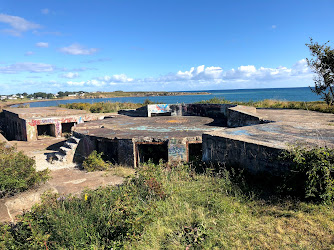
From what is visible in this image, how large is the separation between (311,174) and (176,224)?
237 centimetres

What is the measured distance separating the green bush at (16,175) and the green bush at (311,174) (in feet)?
20.1

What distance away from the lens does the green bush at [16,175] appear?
19.1ft

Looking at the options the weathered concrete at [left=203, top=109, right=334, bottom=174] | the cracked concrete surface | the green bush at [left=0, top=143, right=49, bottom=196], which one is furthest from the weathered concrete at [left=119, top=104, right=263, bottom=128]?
the green bush at [left=0, top=143, right=49, bottom=196]

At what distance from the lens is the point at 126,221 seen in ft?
11.1

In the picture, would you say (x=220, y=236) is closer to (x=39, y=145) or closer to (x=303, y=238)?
(x=303, y=238)

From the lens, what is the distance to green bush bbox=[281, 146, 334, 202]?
387cm

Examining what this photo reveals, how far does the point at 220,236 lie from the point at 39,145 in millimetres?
13738

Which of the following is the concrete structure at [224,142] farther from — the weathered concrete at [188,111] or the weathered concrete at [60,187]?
the weathered concrete at [60,187]

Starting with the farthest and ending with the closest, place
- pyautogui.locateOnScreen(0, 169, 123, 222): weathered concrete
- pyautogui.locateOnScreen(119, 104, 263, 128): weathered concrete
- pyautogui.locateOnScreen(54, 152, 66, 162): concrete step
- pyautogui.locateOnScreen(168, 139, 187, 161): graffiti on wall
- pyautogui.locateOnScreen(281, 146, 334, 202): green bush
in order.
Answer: pyautogui.locateOnScreen(119, 104, 263, 128): weathered concrete, pyautogui.locateOnScreen(54, 152, 66, 162): concrete step, pyautogui.locateOnScreen(168, 139, 187, 161): graffiti on wall, pyautogui.locateOnScreen(0, 169, 123, 222): weathered concrete, pyautogui.locateOnScreen(281, 146, 334, 202): green bush

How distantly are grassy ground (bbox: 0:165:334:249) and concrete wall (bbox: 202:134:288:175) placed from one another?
79cm

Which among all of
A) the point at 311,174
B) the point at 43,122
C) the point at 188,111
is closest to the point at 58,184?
the point at 311,174

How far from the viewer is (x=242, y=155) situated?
5516mm

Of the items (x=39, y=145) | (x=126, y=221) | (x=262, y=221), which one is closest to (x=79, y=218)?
(x=126, y=221)

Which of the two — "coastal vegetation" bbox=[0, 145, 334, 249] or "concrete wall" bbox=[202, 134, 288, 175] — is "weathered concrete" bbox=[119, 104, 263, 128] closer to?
"concrete wall" bbox=[202, 134, 288, 175]
